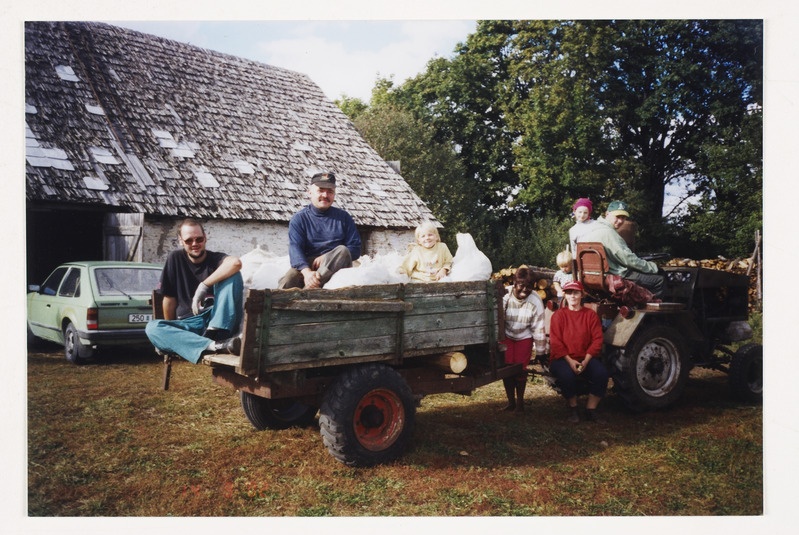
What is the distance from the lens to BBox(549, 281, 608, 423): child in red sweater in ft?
16.6

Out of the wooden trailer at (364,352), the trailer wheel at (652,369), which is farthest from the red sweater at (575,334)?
the wooden trailer at (364,352)

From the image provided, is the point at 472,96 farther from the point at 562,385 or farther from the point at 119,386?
the point at 119,386

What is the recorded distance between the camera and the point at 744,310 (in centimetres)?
602

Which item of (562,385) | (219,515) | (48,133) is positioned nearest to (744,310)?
(562,385)

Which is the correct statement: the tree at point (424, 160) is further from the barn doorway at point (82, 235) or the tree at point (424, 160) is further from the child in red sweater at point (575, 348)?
the child in red sweater at point (575, 348)

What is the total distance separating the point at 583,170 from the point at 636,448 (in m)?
4.15

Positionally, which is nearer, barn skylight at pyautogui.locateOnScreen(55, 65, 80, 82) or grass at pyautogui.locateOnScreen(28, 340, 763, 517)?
grass at pyautogui.locateOnScreen(28, 340, 763, 517)

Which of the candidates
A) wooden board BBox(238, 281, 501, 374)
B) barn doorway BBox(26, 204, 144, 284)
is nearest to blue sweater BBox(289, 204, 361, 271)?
wooden board BBox(238, 281, 501, 374)

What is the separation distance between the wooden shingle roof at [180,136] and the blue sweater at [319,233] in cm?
512

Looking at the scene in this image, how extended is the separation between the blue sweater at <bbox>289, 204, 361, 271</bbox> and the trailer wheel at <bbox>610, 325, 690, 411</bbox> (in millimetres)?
2447

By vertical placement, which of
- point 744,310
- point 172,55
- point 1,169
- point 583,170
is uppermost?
point 172,55

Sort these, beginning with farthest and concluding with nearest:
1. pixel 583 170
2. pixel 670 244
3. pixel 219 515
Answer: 1. pixel 583 170
2. pixel 670 244
3. pixel 219 515

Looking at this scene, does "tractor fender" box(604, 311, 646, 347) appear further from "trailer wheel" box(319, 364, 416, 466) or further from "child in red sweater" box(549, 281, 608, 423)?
"trailer wheel" box(319, 364, 416, 466)

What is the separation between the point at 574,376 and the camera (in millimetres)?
5094
